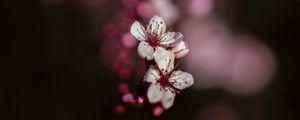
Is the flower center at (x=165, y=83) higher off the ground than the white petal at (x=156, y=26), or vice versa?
the white petal at (x=156, y=26)

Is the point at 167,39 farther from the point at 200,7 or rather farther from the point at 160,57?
the point at 200,7

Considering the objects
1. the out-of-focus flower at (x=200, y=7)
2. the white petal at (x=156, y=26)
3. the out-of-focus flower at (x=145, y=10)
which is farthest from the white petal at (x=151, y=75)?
the out-of-focus flower at (x=200, y=7)

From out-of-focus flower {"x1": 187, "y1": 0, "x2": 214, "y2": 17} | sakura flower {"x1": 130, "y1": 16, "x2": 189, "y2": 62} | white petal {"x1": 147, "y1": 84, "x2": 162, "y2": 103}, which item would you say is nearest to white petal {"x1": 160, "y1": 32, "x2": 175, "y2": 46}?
sakura flower {"x1": 130, "y1": 16, "x2": 189, "y2": 62}

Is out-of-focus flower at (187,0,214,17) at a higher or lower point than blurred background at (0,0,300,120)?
higher

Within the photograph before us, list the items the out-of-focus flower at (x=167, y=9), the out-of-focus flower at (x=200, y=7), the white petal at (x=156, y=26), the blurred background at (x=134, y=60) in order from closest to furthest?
the white petal at (x=156, y=26), the out-of-focus flower at (x=167, y=9), the blurred background at (x=134, y=60), the out-of-focus flower at (x=200, y=7)

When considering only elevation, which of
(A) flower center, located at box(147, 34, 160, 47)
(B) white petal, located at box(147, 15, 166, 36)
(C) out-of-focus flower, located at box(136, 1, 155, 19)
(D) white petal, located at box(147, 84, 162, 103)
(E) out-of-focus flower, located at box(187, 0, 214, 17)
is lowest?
(D) white petal, located at box(147, 84, 162, 103)

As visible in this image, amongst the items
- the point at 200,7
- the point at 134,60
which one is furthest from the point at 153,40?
the point at 200,7

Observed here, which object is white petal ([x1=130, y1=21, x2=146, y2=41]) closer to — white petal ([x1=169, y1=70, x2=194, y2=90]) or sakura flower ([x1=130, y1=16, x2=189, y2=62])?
sakura flower ([x1=130, y1=16, x2=189, y2=62])

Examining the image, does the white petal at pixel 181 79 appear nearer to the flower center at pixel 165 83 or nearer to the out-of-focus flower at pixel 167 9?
the flower center at pixel 165 83
